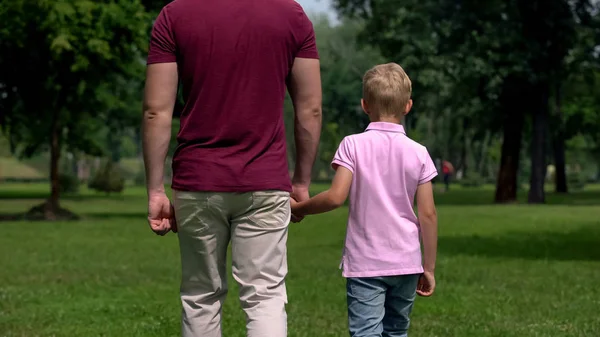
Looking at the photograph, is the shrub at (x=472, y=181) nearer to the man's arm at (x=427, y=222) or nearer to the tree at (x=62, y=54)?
the tree at (x=62, y=54)

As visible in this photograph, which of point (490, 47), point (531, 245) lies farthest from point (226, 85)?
point (490, 47)

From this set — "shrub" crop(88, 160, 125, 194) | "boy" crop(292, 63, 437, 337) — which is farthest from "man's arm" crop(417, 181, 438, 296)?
"shrub" crop(88, 160, 125, 194)

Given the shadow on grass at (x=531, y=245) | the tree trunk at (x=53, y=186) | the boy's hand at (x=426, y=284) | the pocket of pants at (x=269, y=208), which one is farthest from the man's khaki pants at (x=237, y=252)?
the tree trunk at (x=53, y=186)

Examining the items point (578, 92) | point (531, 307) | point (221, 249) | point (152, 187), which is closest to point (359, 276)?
point (221, 249)

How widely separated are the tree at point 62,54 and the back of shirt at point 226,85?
2382 cm

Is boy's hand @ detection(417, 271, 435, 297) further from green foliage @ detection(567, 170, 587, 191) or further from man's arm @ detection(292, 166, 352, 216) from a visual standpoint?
green foliage @ detection(567, 170, 587, 191)

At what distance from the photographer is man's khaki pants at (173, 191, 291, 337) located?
16.8ft

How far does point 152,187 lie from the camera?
525 centimetres

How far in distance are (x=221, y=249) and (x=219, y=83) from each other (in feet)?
2.40

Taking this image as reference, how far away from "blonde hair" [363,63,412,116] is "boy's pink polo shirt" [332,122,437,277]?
77 mm

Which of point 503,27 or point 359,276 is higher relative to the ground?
point 503,27

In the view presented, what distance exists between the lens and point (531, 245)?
21781 mm

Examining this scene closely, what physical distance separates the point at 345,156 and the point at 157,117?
34.3 inches

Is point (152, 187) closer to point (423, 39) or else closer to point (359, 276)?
point (359, 276)
